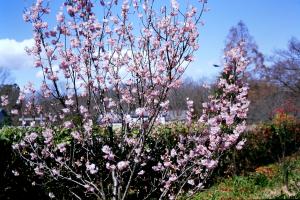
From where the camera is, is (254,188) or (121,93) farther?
(254,188)

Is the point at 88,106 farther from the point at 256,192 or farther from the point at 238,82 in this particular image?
the point at 256,192

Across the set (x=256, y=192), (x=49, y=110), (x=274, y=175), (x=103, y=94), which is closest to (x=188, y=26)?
(x=103, y=94)

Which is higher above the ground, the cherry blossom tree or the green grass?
the cherry blossom tree

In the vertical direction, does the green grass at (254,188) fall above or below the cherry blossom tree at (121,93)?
below

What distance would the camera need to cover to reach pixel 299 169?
1312cm

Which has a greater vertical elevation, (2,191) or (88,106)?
(88,106)

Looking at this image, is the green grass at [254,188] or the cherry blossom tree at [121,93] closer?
the cherry blossom tree at [121,93]

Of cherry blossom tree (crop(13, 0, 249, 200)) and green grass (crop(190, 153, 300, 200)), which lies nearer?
cherry blossom tree (crop(13, 0, 249, 200))

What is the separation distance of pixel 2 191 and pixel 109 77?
376cm

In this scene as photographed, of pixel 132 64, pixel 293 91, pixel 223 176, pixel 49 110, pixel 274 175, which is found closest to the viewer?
pixel 132 64

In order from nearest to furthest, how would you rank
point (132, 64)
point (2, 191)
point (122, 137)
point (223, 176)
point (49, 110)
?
point (122, 137) < point (132, 64) < point (49, 110) < point (2, 191) < point (223, 176)

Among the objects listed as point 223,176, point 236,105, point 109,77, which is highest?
point 109,77

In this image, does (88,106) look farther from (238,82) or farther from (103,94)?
(238,82)

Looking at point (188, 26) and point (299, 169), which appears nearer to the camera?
point (188, 26)
